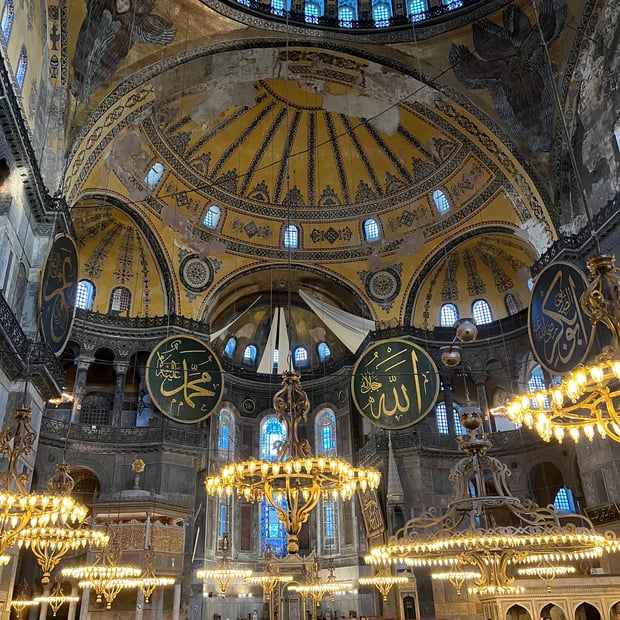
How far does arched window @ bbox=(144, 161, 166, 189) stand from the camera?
1588cm

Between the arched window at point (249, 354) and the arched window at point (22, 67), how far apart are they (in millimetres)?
11856

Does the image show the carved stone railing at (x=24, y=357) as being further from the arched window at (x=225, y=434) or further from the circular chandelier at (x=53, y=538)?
the arched window at (x=225, y=434)

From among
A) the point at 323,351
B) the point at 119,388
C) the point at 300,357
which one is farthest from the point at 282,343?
the point at 300,357

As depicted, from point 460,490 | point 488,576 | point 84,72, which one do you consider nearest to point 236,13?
point 84,72

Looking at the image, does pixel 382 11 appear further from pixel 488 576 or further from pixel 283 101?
pixel 488 576

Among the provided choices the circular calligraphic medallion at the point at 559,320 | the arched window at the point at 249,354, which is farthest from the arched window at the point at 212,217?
the circular calligraphic medallion at the point at 559,320

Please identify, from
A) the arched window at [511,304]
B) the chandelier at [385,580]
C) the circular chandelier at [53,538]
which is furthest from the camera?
the arched window at [511,304]

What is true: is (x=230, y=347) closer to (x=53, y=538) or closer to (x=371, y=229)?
(x=371, y=229)

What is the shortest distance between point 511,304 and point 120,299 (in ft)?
38.4

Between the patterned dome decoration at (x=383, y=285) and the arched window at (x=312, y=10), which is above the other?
the arched window at (x=312, y=10)

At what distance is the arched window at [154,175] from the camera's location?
1588 cm

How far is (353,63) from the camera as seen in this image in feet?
47.8

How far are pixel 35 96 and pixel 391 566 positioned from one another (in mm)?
13083

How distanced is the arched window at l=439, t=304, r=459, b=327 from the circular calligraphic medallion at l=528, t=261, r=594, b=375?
5.15m
